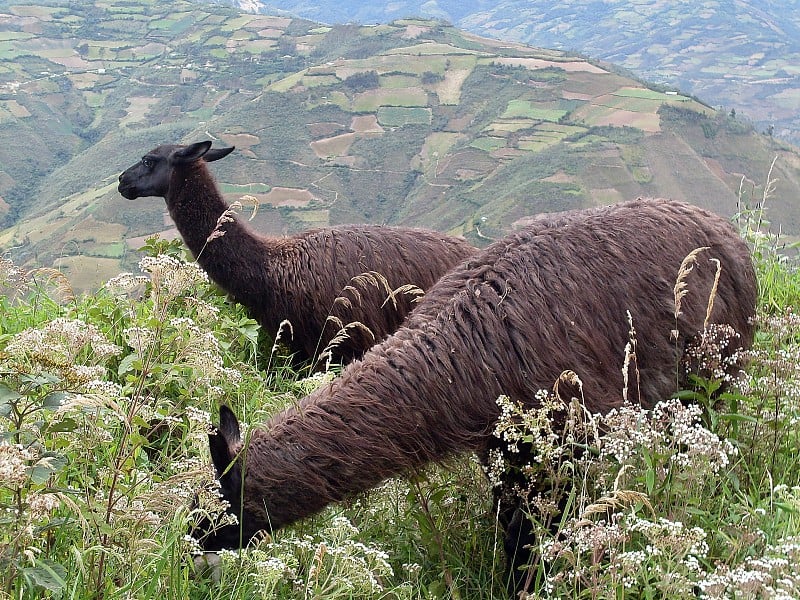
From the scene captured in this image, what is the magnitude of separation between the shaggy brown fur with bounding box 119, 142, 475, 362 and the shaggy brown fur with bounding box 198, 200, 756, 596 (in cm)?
207

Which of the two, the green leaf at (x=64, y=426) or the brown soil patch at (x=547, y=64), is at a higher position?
the green leaf at (x=64, y=426)

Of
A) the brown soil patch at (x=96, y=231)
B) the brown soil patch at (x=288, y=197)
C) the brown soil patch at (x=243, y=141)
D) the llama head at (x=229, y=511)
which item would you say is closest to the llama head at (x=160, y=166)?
the llama head at (x=229, y=511)

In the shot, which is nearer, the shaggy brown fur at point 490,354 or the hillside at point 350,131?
the shaggy brown fur at point 490,354

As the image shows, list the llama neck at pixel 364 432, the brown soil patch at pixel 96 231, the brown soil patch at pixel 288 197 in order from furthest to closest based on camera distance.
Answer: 1. the brown soil patch at pixel 288 197
2. the brown soil patch at pixel 96 231
3. the llama neck at pixel 364 432

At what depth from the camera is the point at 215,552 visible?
2.62 metres

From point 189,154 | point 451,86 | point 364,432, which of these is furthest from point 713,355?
point 451,86

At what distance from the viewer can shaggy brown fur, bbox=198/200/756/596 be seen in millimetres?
2736

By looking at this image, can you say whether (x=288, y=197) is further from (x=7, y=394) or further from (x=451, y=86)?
(x=7, y=394)

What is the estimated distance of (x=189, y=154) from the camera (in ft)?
19.3

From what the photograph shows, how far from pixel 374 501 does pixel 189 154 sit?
373 centimetres

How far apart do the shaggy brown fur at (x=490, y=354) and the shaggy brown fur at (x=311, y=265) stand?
6.79 ft

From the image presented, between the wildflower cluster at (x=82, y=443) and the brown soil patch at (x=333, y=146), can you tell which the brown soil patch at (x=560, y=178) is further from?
the wildflower cluster at (x=82, y=443)

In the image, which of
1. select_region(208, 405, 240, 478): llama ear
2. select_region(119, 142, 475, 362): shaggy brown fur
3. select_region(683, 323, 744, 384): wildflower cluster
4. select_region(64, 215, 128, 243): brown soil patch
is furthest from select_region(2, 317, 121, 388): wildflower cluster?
select_region(64, 215, 128, 243): brown soil patch

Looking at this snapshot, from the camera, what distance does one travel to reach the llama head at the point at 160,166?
5.88 meters
